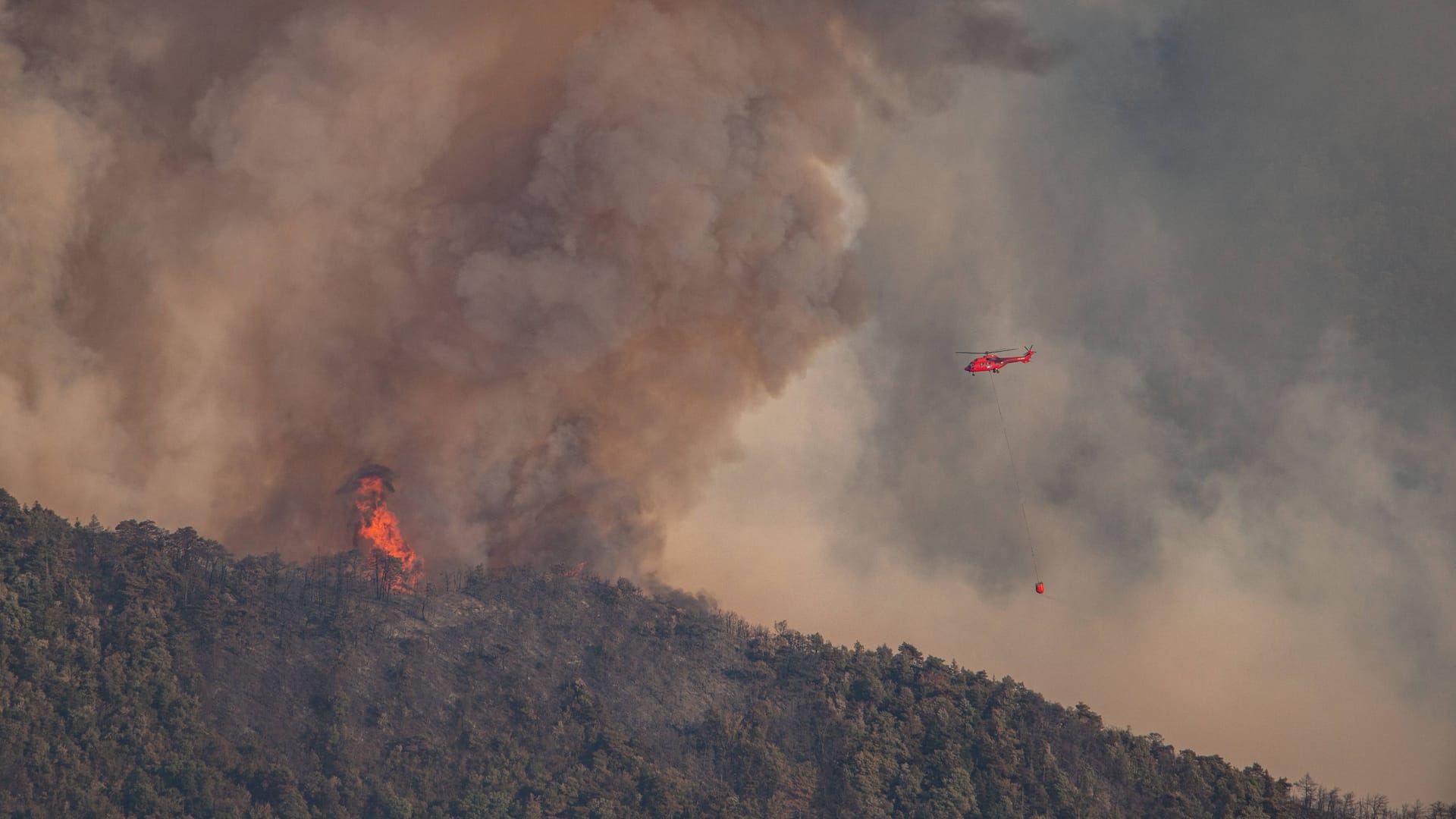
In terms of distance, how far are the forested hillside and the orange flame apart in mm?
2059

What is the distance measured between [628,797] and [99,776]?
1853 inches

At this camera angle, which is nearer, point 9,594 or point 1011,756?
point 9,594

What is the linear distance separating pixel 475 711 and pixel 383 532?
22.8 meters

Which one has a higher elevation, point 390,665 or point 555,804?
point 390,665

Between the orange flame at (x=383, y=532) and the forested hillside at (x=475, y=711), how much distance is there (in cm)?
206

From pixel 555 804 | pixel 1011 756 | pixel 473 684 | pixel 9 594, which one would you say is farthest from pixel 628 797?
pixel 9 594

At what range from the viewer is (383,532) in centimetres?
18575

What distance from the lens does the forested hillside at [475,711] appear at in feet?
525

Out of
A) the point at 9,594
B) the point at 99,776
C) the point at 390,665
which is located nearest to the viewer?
the point at 99,776

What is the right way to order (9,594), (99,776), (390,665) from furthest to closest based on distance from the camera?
(390,665)
(9,594)
(99,776)

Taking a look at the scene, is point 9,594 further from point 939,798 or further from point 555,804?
point 939,798

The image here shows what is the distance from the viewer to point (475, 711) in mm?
175125

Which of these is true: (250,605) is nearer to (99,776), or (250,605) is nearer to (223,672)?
(223,672)

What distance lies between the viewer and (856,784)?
6811 inches
